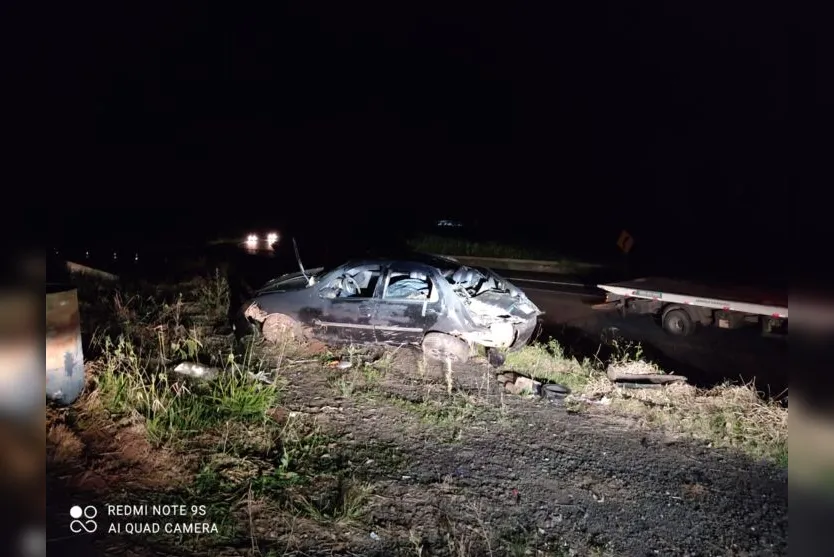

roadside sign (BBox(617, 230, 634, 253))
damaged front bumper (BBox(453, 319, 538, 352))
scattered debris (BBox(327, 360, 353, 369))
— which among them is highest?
roadside sign (BBox(617, 230, 634, 253))

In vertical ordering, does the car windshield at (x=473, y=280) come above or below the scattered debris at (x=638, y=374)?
above

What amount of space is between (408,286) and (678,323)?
5191 mm

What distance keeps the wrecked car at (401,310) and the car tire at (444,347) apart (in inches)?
0.5

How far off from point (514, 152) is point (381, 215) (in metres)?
17.6

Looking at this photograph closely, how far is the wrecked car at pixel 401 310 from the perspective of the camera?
22.2ft

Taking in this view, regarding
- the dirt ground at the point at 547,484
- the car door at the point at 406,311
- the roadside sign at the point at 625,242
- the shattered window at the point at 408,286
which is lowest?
the dirt ground at the point at 547,484

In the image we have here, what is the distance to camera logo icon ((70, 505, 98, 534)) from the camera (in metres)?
3.09

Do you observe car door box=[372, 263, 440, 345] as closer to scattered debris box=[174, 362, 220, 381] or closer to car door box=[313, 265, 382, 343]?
car door box=[313, 265, 382, 343]

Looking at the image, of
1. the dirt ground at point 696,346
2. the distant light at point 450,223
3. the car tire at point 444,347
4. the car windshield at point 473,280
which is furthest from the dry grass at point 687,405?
the distant light at point 450,223

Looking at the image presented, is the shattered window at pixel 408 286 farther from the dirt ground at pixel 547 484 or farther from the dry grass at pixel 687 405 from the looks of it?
the dry grass at pixel 687 405

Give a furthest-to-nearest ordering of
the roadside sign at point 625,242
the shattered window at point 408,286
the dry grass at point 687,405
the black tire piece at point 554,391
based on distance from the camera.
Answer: the roadside sign at point 625,242, the shattered window at point 408,286, the black tire piece at point 554,391, the dry grass at point 687,405

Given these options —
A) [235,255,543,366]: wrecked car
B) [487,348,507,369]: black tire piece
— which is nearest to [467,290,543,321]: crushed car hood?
[235,255,543,366]: wrecked car
